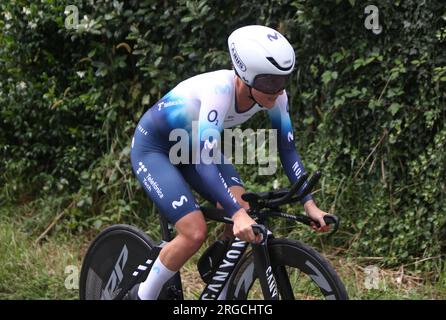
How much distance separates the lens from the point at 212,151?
382 centimetres

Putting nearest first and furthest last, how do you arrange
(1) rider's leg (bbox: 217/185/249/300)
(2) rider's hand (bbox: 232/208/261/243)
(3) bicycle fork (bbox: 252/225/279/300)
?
(2) rider's hand (bbox: 232/208/261/243) → (3) bicycle fork (bbox: 252/225/279/300) → (1) rider's leg (bbox: 217/185/249/300)

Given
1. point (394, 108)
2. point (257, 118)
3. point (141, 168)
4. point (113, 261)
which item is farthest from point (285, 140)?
point (257, 118)

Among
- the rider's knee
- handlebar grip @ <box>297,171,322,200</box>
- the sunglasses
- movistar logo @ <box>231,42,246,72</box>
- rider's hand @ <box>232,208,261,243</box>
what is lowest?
the rider's knee

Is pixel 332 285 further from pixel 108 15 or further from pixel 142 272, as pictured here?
pixel 108 15

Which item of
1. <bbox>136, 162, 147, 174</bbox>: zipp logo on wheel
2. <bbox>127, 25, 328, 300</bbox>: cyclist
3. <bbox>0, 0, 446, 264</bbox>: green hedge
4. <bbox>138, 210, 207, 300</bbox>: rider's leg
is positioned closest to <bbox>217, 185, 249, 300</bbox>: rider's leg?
<bbox>127, 25, 328, 300</bbox>: cyclist

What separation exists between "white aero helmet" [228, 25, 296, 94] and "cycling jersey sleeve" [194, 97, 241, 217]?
22cm

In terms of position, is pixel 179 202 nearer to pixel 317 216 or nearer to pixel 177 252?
pixel 177 252

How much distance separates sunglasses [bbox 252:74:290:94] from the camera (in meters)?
3.83

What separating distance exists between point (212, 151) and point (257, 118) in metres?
2.89

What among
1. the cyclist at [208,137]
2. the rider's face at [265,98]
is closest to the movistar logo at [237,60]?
A: the cyclist at [208,137]

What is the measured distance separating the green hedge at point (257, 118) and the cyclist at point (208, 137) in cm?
180

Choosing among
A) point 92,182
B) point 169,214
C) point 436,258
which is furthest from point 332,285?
point 92,182

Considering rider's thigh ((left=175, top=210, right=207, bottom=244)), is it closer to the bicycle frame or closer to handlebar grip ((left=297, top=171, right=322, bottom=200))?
the bicycle frame

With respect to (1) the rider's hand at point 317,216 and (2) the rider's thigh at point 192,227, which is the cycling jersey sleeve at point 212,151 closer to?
(2) the rider's thigh at point 192,227
